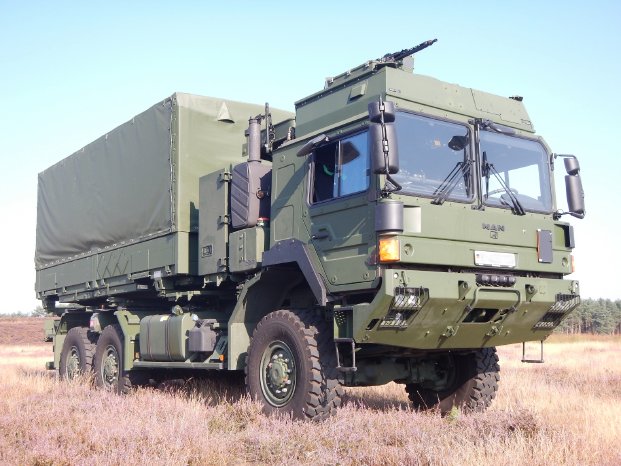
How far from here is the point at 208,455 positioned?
615cm

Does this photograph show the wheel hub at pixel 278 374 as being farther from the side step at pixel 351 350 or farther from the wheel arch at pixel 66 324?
the wheel arch at pixel 66 324

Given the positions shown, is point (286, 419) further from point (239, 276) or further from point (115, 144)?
point (115, 144)

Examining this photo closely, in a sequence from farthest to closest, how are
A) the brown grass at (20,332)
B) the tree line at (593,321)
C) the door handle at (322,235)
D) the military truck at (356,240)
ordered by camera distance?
the tree line at (593,321) < the brown grass at (20,332) < the door handle at (322,235) < the military truck at (356,240)

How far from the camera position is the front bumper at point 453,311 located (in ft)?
23.6

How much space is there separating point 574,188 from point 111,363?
314 inches

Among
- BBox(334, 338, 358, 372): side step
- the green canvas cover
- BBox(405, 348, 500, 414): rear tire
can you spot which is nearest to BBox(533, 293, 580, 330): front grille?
BBox(405, 348, 500, 414): rear tire

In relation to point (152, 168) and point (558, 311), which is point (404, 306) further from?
point (152, 168)

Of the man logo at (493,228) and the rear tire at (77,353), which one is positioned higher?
the man logo at (493,228)

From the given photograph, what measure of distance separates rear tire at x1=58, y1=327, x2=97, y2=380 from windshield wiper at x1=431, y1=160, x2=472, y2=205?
315 inches

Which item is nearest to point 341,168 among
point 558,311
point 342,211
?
point 342,211

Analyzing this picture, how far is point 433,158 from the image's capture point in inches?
306

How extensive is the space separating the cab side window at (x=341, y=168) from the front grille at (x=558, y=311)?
2620 millimetres

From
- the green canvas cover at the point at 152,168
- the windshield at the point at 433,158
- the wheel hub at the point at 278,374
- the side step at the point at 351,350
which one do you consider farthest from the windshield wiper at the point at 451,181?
the green canvas cover at the point at 152,168

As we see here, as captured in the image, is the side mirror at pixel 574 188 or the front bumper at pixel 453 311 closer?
the front bumper at pixel 453 311
